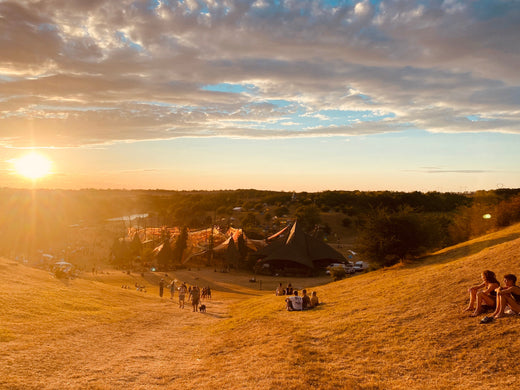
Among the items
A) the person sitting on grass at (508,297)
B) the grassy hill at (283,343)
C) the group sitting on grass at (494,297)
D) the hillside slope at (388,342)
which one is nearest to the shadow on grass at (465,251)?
the grassy hill at (283,343)

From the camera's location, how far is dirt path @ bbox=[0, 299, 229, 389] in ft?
36.6

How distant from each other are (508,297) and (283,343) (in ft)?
25.3

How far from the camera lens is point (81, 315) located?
66.4 ft

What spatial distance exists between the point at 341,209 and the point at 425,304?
109 m

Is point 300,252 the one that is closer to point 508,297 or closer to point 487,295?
point 487,295

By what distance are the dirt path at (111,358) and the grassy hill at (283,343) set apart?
40mm

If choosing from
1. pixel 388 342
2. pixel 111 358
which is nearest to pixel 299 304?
pixel 388 342

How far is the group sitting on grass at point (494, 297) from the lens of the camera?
39.3 feet

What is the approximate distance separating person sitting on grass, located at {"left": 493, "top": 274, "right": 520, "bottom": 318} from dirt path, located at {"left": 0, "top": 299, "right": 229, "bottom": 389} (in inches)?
394

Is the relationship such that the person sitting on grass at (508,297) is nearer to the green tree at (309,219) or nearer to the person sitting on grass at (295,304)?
the person sitting on grass at (295,304)

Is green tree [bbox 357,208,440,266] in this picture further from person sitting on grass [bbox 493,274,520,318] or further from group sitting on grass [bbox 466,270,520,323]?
person sitting on grass [bbox 493,274,520,318]

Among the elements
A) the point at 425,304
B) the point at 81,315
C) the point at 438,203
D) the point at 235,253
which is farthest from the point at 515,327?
the point at 438,203

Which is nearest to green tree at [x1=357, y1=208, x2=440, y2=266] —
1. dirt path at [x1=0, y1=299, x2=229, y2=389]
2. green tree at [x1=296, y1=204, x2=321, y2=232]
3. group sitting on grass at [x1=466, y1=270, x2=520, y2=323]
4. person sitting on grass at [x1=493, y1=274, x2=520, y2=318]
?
dirt path at [x1=0, y1=299, x2=229, y2=389]

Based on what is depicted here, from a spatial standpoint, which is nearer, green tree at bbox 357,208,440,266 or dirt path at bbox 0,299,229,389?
dirt path at bbox 0,299,229,389
